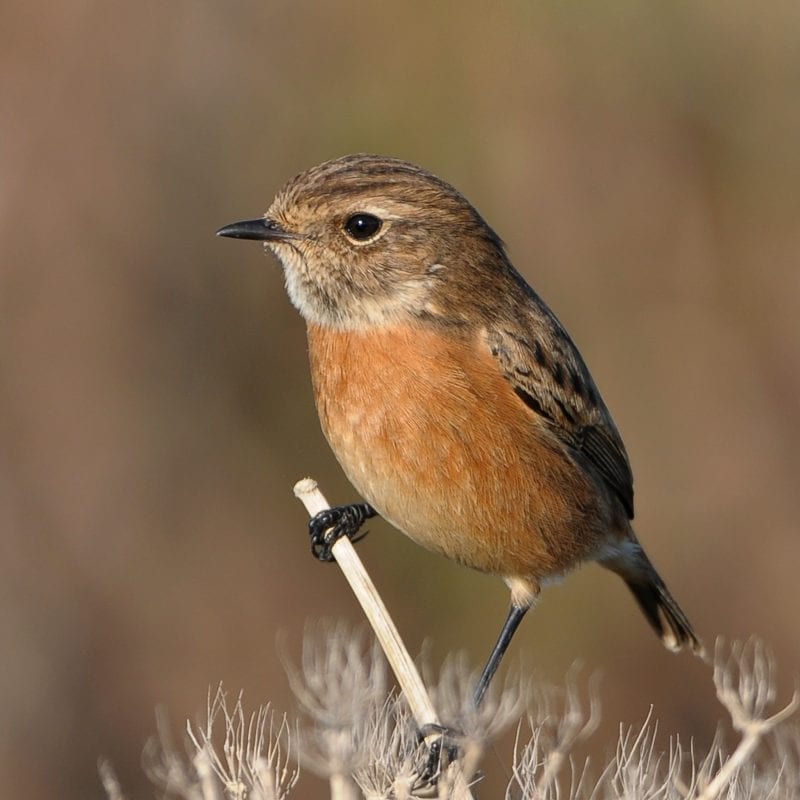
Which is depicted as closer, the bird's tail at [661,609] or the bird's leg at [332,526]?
the bird's leg at [332,526]

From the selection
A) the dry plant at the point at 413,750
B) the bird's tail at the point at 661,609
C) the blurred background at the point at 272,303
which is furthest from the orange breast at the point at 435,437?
the blurred background at the point at 272,303

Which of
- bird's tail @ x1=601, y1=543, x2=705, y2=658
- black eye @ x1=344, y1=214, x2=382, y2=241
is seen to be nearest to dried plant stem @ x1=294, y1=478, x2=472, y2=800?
black eye @ x1=344, y1=214, x2=382, y2=241

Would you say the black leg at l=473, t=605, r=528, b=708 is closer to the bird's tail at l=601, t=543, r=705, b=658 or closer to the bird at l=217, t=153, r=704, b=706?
the bird at l=217, t=153, r=704, b=706

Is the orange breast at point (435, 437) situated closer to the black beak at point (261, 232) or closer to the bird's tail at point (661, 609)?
the black beak at point (261, 232)

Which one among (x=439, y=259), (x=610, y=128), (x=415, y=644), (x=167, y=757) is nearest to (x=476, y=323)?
(x=439, y=259)

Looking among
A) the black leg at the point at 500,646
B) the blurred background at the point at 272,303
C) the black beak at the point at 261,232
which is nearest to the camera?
the black beak at the point at 261,232

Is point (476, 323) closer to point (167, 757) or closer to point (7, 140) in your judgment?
point (167, 757)

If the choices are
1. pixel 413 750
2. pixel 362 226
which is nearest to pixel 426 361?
pixel 362 226
